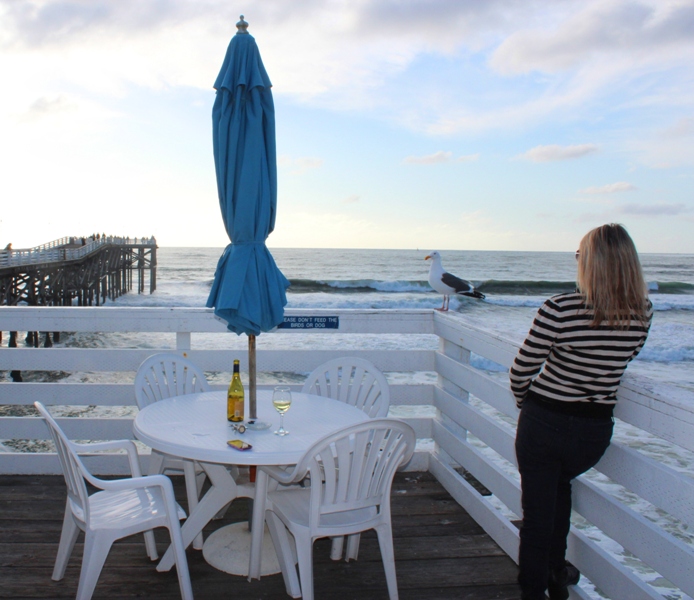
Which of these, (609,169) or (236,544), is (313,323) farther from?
(609,169)

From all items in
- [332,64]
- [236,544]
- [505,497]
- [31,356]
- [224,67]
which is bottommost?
[236,544]

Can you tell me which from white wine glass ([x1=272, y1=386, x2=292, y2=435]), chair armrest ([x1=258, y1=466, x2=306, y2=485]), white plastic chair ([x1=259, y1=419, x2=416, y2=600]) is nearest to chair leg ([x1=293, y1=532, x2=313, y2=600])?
white plastic chair ([x1=259, y1=419, x2=416, y2=600])

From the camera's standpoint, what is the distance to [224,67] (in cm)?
237

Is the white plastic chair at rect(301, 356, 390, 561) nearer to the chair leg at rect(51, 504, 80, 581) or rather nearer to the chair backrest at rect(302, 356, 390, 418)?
the chair backrest at rect(302, 356, 390, 418)

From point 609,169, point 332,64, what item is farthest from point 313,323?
point 609,169

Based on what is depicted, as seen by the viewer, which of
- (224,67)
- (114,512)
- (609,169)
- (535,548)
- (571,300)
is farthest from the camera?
(609,169)

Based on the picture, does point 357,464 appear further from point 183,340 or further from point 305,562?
point 183,340

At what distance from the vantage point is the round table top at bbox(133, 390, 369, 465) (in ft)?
6.49

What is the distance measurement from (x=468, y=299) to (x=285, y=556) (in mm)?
22838

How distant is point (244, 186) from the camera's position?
232cm

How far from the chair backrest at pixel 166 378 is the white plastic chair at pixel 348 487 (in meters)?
0.98

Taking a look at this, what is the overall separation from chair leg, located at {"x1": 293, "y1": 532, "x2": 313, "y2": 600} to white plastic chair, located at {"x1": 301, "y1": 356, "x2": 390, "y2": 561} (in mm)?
851

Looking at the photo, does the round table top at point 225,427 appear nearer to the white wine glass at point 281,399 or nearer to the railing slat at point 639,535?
the white wine glass at point 281,399

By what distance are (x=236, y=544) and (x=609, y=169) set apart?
21448mm
